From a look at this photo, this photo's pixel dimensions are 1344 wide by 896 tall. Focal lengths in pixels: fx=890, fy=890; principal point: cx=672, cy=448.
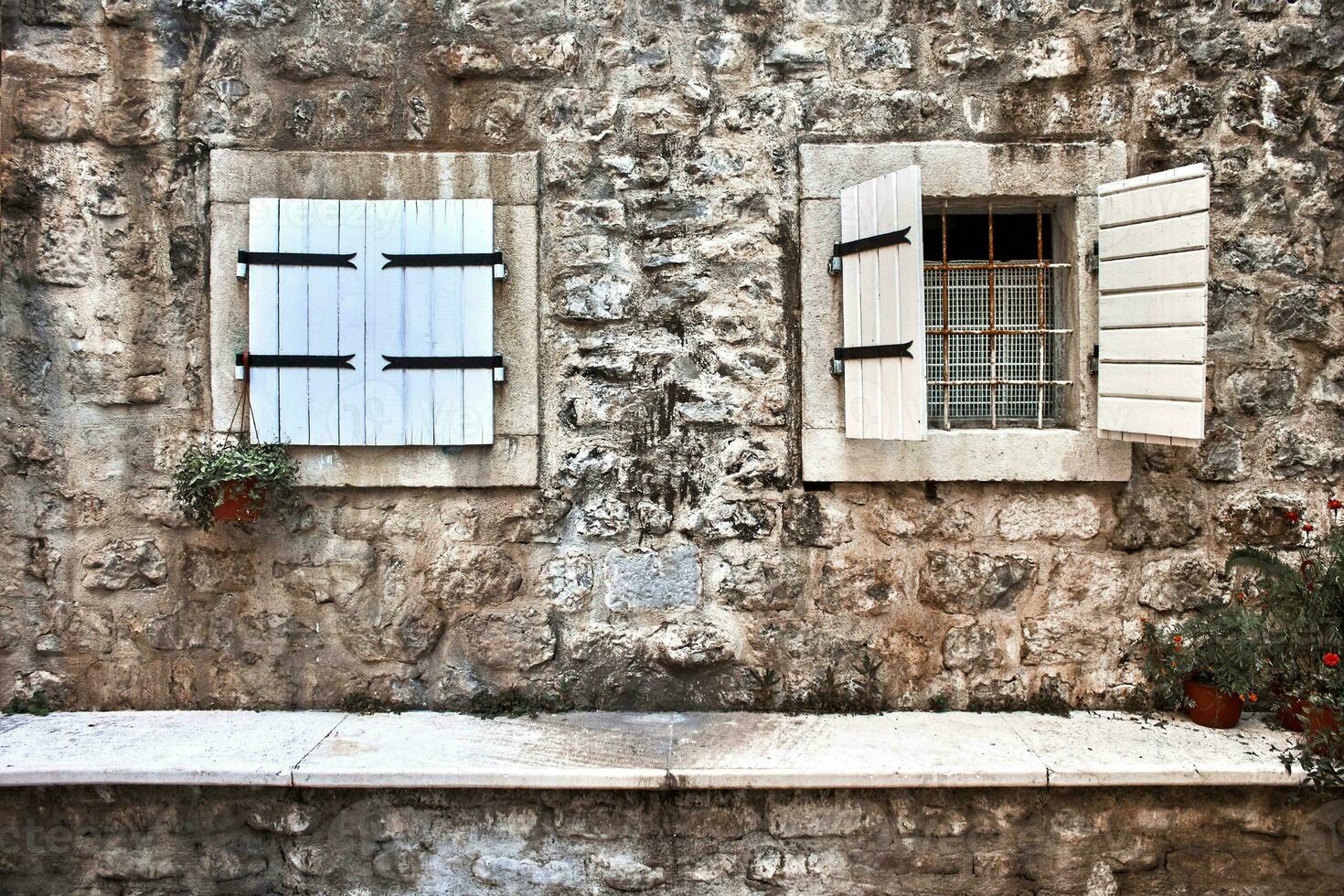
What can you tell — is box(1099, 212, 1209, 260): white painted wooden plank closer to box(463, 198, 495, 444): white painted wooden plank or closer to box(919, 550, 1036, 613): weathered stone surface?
box(919, 550, 1036, 613): weathered stone surface

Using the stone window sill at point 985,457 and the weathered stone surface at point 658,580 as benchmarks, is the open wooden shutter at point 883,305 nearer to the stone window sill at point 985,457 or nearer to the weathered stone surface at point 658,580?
the stone window sill at point 985,457

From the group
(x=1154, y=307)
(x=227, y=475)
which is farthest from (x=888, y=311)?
(x=227, y=475)

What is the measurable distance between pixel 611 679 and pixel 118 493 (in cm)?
207

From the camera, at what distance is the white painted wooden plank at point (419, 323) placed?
3.41 metres

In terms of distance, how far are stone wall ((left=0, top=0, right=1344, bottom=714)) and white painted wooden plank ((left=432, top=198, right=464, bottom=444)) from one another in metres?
0.31

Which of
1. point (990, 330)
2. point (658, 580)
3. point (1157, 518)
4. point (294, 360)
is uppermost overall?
point (990, 330)

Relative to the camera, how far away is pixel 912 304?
10.5ft

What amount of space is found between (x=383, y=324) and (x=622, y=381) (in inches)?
37.2

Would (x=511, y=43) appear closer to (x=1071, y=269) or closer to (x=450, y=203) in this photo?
(x=450, y=203)

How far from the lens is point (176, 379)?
3.50m

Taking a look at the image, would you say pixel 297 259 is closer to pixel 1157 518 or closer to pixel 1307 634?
pixel 1157 518

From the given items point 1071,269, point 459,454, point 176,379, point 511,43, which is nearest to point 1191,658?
point 1071,269

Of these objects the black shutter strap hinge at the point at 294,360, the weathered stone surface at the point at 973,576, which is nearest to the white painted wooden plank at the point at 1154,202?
the weathered stone surface at the point at 973,576

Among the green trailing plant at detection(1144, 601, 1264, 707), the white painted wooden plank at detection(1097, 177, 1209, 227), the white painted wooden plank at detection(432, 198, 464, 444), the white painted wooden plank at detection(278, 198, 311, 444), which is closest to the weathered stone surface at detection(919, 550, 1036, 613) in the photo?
the green trailing plant at detection(1144, 601, 1264, 707)
